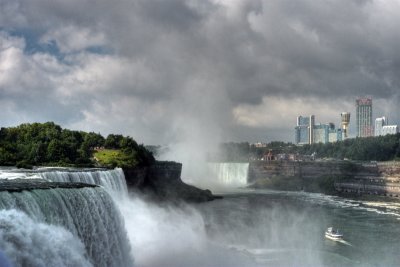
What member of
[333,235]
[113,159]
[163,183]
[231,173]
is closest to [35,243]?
[333,235]

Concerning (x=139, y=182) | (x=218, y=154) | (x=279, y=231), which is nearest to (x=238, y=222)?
(x=279, y=231)

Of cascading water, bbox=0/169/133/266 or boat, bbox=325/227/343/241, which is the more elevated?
cascading water, bbox=0/169/133/266

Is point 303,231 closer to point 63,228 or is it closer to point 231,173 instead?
point 63,228

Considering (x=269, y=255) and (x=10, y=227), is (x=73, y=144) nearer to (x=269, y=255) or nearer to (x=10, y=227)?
(x=269, y=255)

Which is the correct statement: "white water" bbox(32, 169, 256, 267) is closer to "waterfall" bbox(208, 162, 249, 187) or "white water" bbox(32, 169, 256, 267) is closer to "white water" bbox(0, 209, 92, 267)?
"white water" bbox(0, 209, 92, 267)

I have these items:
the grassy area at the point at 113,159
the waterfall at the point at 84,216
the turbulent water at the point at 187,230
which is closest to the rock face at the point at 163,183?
the grassy area at the point at 113,159

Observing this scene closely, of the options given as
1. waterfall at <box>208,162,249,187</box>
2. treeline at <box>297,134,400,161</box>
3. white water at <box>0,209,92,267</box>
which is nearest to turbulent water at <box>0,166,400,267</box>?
white water at <box>0,209,92,267</box>
